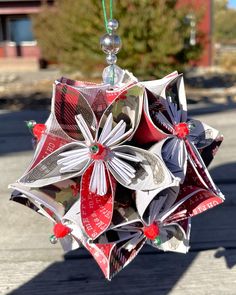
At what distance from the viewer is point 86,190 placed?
193 cm

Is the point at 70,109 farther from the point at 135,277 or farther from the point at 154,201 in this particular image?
the point at 135,277

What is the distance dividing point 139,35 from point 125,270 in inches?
367

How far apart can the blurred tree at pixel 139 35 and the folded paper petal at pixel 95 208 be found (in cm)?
959

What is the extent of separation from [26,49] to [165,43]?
42.6 feet

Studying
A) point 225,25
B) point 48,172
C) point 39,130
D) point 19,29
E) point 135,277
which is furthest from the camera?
point 225,25

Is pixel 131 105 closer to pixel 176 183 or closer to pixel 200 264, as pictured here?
pixel 176 183

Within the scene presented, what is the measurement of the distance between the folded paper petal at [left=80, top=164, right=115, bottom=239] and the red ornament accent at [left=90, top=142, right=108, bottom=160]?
0.05 metres

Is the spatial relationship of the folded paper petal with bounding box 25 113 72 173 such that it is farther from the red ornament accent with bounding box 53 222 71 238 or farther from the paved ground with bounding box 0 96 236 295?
the paved ground with bounding box 0 96 236 295

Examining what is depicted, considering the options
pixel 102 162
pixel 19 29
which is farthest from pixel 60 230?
pixel 19 29

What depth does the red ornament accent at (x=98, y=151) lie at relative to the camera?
6.04 ft

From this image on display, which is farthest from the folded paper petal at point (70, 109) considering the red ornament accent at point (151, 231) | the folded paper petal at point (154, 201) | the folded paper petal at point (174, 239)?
the folded paper petal at point (174, 239)

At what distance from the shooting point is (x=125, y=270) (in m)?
2.53

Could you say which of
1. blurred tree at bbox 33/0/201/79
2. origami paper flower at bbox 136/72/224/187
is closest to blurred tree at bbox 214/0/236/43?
blurred tree at bbox 33/0/201/79

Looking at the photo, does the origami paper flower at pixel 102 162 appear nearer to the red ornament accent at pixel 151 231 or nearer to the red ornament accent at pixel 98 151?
the red ornament accent at pixel 98 151
